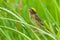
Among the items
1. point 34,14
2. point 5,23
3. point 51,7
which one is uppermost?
point 51,7

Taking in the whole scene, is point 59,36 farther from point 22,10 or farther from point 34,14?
point 34,14

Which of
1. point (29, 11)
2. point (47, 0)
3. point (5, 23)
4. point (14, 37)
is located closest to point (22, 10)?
point (29, 11)

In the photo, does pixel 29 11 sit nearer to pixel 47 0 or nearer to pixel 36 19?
pixel 36 19

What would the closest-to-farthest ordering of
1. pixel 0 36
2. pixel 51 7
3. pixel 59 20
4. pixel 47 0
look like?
pixel 0 36
pixel 59 20
pixel 51 7
pixel 47 0

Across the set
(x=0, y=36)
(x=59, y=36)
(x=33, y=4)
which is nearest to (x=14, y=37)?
(x=0, y=36)

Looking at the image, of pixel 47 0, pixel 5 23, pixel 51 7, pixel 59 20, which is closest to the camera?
pixel 5 23

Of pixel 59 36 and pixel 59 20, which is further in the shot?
pixel 59 20

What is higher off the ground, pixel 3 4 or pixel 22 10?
pixel 22 10

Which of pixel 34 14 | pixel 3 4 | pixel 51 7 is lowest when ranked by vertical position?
pixel 3 4

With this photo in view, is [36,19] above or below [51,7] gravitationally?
below
